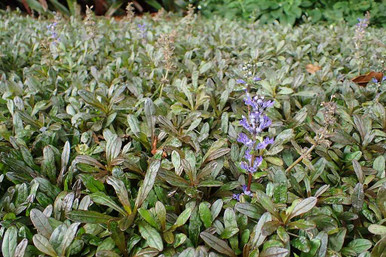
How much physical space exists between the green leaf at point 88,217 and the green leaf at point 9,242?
23 cm

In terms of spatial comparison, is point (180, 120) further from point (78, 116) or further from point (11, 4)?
point (11, 4)

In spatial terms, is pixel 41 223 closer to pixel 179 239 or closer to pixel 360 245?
pixel 179 239

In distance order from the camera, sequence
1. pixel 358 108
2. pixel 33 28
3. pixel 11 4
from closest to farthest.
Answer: pixel 358 108 → pixel 33 28 → pixel 11 4

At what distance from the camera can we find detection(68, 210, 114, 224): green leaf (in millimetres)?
1503

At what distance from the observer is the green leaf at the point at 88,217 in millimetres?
1503

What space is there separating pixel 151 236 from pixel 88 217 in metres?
0.29

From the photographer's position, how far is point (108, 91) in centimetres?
261

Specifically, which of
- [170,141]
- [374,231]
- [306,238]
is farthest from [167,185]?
[374,231]

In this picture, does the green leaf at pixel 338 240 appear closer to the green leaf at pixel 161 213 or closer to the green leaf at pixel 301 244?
the green leaf at pixel 301 244

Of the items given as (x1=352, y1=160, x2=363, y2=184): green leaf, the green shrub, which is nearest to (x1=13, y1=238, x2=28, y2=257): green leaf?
(x1=352, y1=160, x2=363, y2=184): green leaf

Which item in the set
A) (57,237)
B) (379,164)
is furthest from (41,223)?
(379,164)

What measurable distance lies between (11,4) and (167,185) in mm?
7609

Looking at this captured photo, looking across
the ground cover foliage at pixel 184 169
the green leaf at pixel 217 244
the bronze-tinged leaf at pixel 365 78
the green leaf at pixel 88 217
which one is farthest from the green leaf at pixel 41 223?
the bronze-tinged leaf at pixel 365 78

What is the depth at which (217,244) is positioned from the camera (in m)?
1.48
